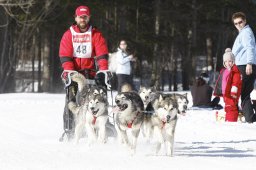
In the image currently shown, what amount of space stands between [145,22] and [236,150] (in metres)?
21.3

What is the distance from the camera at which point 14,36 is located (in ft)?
88.9

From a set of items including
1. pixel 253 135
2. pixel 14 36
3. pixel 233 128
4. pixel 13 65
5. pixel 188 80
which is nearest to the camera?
pixel 253 135

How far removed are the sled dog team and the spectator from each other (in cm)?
281

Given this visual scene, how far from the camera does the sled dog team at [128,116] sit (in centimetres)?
670

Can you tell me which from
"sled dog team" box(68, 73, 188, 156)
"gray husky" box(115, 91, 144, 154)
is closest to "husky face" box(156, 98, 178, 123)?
"sled dog team" box(68, 73, 188, 156)

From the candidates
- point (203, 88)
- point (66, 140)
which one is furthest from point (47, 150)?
point (203, 88)

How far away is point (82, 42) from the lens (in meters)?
7.93

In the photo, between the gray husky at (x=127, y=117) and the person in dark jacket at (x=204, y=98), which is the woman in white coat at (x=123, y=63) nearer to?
the person in dark jacket at (x=204, y=98)

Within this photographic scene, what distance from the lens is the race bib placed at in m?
7.89

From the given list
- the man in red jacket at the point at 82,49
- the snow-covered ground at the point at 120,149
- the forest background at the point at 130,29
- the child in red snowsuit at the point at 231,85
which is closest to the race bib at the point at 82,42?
the man in red jacket at the point at 82,49

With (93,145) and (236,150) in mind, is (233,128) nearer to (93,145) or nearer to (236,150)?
(236,150)

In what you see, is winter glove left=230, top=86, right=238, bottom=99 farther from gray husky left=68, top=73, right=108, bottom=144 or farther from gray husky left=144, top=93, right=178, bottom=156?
gray husky left=144, top=93, right=178, bottom=156

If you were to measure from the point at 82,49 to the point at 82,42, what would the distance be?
0.10 m

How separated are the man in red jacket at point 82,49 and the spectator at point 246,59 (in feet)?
9.85
